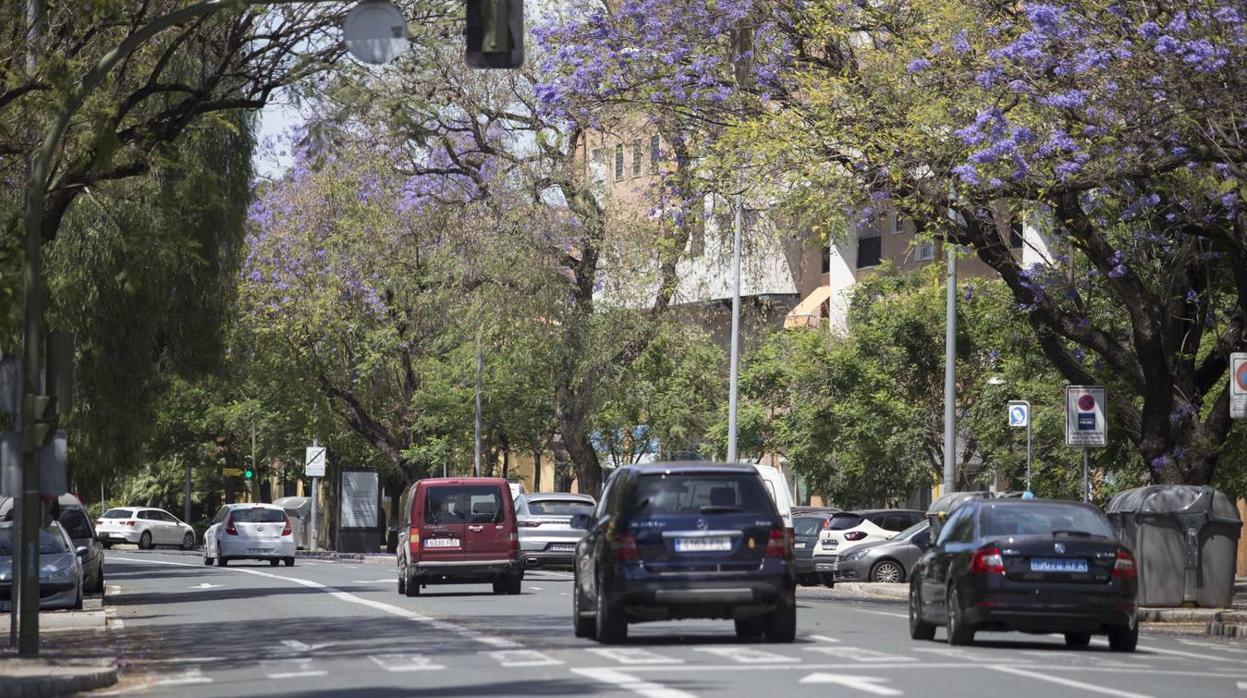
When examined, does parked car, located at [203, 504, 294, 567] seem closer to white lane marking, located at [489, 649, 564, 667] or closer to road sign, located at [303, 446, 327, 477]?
road sign, located at [303, 446, 327, 477]

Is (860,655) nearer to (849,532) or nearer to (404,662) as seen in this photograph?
(404,662)

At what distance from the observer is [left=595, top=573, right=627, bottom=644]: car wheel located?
1958 cm

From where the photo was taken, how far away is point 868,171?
93.8ft

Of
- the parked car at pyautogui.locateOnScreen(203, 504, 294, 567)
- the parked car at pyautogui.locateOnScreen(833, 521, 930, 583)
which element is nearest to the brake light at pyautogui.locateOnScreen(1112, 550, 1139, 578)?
the parked car at pyautogui.locateOnScreen(833, 521, 930, 583)

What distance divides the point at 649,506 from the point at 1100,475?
29338 millimetres

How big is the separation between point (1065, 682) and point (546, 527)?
29.2 m

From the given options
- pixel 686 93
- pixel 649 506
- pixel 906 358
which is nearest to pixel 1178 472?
pixel 686 93

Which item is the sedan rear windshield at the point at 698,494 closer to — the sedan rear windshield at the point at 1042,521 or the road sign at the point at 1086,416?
the sedan rear windshield at the point at 1042,521

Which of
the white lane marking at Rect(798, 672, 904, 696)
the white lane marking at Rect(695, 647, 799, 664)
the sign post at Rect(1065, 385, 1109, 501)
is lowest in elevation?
the white lane marking at Rect(695, 647, 799, 664)

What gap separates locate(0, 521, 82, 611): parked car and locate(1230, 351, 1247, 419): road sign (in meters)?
15.8

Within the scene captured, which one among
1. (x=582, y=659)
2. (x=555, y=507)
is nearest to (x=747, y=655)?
(x=582, y=659)

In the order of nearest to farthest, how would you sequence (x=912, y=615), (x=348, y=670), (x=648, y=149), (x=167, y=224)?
(x=348, y=670), (x=912, y=615), (x=167, y=224), (x=648, y=149)

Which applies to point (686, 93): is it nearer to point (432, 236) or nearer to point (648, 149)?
point (648, 149)

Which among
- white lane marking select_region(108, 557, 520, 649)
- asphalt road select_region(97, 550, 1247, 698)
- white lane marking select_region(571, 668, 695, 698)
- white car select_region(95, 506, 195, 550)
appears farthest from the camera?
white car select_region(95, 506, 195, 550)
